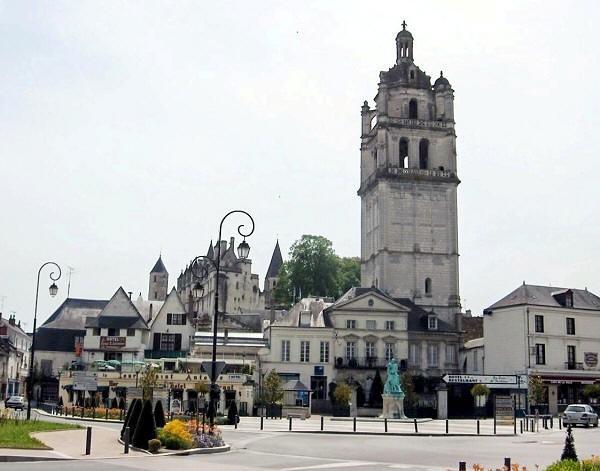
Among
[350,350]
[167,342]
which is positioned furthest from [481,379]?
[167,342]

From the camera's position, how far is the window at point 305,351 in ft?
209

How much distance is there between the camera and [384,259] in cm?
7325

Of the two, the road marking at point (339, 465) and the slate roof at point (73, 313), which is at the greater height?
the slate roof at point (73, 313)

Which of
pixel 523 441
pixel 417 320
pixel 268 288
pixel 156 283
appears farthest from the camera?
pixel 156 283

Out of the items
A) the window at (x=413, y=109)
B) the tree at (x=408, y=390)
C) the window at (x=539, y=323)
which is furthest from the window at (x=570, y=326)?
the window at (x=413, y=109)

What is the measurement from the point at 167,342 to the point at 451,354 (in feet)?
77.2

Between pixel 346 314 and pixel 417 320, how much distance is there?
6827 mm

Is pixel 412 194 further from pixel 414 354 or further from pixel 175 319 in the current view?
pixel 175 319

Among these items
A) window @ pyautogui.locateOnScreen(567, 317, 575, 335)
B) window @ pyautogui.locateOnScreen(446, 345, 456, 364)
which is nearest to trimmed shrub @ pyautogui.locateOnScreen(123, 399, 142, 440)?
window @ pyautogui.locateOnScreen(446, 345, 456, 364)

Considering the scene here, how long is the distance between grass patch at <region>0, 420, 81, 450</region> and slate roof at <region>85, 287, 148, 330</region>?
36.6 m

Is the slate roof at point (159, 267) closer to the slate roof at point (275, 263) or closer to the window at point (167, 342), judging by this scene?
the slate roof at point (275, 263)

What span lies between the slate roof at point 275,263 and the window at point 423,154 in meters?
59.5

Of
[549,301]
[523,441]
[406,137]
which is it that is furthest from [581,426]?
[406,137]

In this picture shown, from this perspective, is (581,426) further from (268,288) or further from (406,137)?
(268,288)
